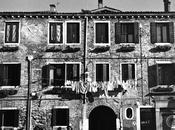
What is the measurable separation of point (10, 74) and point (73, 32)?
6.05 meters

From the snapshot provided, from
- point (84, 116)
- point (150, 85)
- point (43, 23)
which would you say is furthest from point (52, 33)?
point (150, 85)

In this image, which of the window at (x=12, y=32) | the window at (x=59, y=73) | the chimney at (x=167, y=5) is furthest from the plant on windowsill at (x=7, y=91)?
the chimney at (x=167, y=5)

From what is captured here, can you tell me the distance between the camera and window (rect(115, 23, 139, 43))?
24.6m

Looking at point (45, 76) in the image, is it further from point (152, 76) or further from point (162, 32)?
point (162, 32)

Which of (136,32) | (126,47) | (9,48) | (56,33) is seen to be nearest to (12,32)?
(9,48)

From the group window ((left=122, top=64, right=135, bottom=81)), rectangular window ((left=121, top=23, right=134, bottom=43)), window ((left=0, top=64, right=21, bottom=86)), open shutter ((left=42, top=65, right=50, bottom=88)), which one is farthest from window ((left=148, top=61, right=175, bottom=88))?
window ((left=0, top=64, right=21, bottom=86))

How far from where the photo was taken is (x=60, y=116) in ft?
77.6

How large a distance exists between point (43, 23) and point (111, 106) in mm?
8646

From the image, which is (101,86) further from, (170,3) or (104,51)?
(170,3)

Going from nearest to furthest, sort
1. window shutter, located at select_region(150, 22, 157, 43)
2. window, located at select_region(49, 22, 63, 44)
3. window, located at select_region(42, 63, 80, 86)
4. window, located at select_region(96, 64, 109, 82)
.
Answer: window, located at select_region(42, 63, 80, 86) < window, located at select_region(96, 64, 109, 82) < window shutter, located at select_region(150, 22, 157, 43) < window, located at select_region(49, 22, 63, 44)

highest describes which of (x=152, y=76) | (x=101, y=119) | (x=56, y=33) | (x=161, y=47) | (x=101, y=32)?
(x=101, y=32)

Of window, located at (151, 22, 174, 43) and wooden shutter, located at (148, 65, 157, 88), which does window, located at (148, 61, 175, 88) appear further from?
window, located at (151, 22, 174, 43)

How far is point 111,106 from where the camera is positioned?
78.0 feet

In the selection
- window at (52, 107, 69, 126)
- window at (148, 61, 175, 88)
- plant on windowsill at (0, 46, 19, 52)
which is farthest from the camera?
plant on windowsill at (0, 46, 19, 52)
